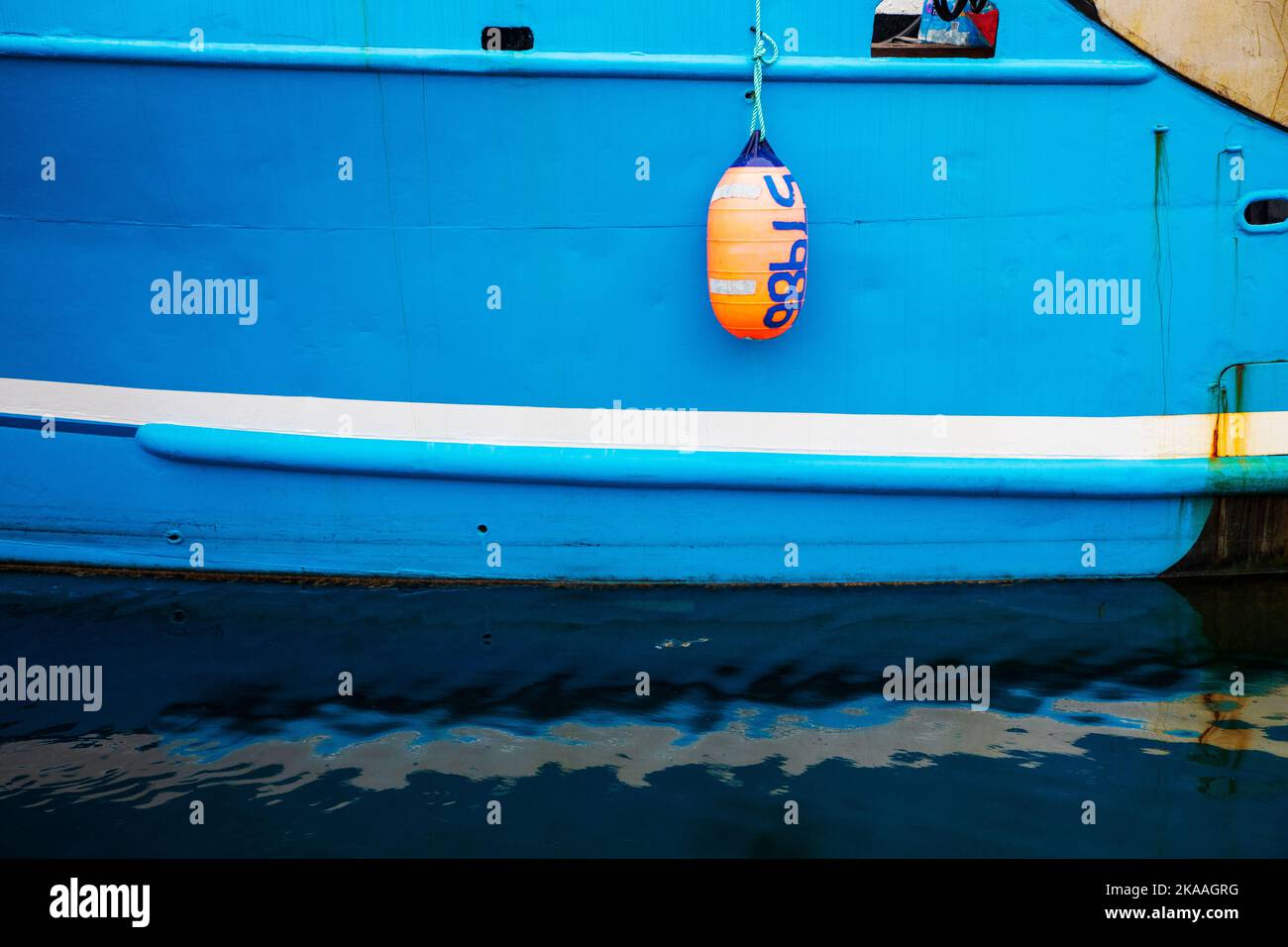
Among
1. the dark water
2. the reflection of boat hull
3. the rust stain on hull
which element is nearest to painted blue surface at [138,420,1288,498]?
the reflection of boat hull

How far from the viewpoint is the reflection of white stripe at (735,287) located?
463 centimetres

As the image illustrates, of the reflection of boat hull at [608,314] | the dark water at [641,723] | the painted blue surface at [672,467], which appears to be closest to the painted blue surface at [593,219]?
the reflection of boat hull at [608,314]

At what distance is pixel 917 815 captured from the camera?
358 centimetres

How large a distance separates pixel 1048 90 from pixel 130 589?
4021 mm

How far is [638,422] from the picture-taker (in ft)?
16.5

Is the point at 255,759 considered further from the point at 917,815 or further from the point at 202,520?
the point at 917,815

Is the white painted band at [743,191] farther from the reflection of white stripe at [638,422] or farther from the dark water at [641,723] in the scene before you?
the dark water at [641,723]

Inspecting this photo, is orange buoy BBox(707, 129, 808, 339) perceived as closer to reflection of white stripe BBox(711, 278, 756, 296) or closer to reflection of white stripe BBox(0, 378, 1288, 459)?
reflection of white stripe BBox(711, 278, 756, 296)

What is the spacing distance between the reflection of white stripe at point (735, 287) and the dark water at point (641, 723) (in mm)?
1228

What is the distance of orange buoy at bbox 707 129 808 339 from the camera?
14.9 ft

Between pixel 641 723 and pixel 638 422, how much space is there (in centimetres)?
135

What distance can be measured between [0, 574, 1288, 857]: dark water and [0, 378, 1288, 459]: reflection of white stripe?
592 mm
